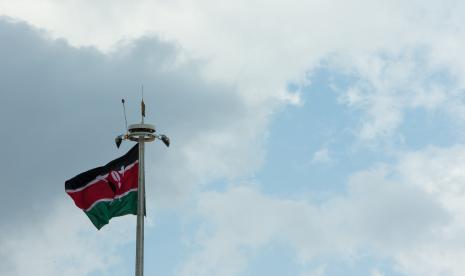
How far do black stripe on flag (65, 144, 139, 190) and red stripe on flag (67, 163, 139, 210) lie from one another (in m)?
0.32

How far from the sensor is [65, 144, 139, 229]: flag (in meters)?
43.8

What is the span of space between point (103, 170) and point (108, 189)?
1.03 m

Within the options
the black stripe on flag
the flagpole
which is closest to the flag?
the black stripe on flag

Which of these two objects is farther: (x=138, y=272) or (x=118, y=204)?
(x=118, y=204)

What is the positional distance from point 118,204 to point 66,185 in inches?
116

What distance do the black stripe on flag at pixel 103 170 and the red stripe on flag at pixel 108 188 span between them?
0.32 metres

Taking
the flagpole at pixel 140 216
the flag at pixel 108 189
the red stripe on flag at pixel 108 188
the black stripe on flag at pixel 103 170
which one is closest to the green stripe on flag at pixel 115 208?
the flag at pixel 108 189

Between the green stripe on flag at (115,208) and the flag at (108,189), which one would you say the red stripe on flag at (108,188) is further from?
the green stripe on flag at (115,208)

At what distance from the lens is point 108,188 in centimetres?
4388

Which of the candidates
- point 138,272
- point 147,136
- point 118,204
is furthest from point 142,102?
point 138,272

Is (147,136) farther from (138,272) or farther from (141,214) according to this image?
(138,272)

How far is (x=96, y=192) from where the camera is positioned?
43.9 metres

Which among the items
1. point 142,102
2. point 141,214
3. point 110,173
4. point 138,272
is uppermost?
point 142,102

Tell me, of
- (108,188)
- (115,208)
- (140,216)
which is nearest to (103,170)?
(108,188)
